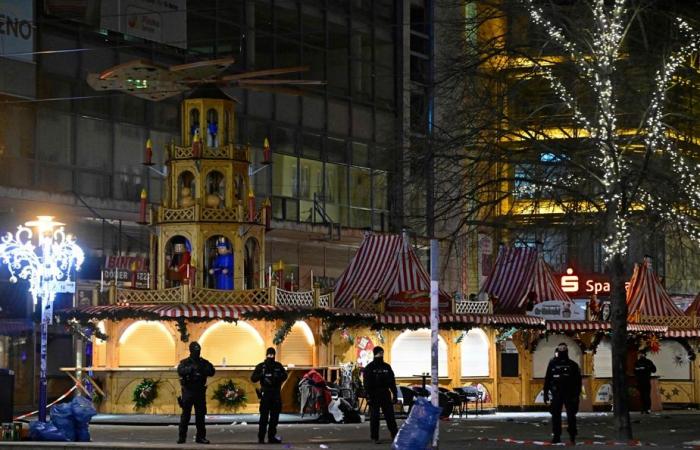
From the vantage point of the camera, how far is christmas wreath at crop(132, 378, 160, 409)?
36531 millimetres

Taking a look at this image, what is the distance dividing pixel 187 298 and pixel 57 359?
1138cm

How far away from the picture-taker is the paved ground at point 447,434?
2520cm

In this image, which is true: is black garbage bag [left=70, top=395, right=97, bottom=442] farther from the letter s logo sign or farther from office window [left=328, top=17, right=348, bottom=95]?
the letter s logo sign

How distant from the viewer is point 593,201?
93.0ft

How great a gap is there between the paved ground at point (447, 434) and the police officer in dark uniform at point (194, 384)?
0.47 m

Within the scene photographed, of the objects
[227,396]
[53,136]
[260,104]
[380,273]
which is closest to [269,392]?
[227,396]

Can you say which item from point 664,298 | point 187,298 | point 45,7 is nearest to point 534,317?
point 664,298

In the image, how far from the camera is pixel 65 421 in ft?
84.4

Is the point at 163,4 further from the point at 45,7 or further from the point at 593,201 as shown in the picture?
the point at 593,201

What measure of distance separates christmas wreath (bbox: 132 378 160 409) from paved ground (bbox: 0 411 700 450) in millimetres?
3463

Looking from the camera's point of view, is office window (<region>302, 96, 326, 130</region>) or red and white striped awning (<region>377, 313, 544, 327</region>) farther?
office window (<region>302, 96, 326, 130</region>)

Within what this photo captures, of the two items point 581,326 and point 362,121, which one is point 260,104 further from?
point 581,326

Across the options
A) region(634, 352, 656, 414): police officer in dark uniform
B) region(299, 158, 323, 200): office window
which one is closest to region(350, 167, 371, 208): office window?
region(299, 158, 323, 200): office window

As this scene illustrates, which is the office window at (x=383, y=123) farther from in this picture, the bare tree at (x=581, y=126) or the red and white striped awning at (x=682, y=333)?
the bare tree at (x=581, y=126)
